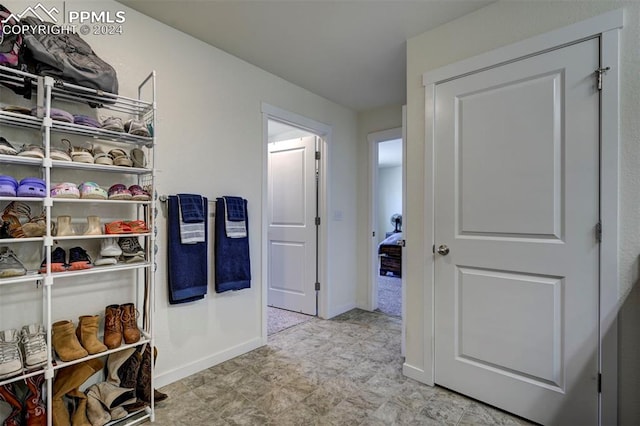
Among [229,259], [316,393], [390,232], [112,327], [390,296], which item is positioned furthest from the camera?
[390,232]

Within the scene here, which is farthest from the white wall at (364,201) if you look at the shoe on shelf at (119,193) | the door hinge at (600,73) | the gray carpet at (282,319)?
the shoe on shelf at (119,193)

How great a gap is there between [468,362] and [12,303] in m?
2.50

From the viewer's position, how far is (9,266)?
52.6 inches

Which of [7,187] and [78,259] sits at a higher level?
[7,187]

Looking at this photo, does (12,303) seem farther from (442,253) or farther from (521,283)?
(521,283)

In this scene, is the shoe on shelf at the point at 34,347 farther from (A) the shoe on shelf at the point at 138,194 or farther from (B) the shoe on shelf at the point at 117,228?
(A) the shoe on shelf at the point at 138,194

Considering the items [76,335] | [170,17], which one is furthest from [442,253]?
[170,17]

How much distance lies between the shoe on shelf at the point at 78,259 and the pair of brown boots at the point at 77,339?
300 mm

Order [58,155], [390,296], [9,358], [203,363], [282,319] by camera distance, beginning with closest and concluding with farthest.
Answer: [9,358], [58,155], [203,363], [282,319], [390,296]

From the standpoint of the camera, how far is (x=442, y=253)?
6.54 ft

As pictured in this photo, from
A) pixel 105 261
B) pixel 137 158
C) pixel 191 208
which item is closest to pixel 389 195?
pixel 191 208

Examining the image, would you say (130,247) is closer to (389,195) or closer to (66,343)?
(66,343)

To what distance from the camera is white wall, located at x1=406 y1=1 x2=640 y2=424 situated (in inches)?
55.9

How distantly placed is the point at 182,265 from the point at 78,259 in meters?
→ 0.59
